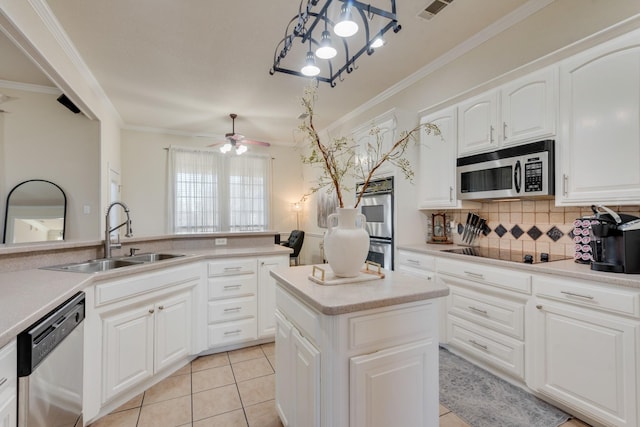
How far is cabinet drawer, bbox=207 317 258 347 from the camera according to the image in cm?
259

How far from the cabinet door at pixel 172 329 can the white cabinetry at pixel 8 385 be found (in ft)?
3.69

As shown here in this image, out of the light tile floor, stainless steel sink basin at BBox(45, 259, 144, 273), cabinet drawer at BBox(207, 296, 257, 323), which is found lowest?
the light tile floor

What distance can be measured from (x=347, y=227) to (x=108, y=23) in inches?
109

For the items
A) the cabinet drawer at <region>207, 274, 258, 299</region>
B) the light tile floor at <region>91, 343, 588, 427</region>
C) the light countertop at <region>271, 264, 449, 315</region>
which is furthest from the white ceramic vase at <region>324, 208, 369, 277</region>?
the cabinet drawer at <region>207, 274, 258, 299</region>

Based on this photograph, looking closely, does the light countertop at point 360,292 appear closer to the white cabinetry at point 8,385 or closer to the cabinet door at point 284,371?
the cabinet door at point 284,371

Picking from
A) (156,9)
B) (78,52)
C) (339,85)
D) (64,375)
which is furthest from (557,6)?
(78,52)

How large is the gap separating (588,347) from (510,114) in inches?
65.7

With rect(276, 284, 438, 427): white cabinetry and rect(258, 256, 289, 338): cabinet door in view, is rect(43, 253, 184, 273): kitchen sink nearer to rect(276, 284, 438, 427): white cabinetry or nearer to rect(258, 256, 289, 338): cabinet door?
rect(258, 256, 289, 338): cabinet door

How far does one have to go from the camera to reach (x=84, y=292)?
1589 mm

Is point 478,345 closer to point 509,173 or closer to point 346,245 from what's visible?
point 509,173

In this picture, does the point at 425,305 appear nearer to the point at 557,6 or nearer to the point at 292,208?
the point at 557,6

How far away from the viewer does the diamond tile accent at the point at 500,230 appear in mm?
2741

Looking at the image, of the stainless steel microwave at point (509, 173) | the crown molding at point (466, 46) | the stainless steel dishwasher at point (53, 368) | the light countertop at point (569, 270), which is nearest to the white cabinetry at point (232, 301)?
the stainless steel dishwasher at point (53, 368)

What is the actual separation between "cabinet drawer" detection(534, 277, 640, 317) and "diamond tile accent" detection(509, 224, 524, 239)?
836 mm
